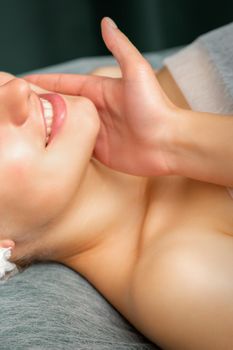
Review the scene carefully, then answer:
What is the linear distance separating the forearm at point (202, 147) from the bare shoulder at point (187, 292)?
0.35 ft

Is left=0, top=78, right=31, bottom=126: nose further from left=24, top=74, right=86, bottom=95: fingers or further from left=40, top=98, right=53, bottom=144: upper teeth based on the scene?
left=24, top=74, right=86, bottom=95: fingers

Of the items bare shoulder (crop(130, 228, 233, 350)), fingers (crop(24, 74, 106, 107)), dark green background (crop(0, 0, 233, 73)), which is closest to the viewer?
bare shoulder (crop(130, 228, 233, 350))

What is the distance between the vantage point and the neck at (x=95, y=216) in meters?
1.13

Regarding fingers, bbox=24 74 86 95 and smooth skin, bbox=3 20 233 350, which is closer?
smooth skin, bbox=3 20 233 350

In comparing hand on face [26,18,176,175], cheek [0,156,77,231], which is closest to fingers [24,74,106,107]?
hand on face [26,18,176,175]

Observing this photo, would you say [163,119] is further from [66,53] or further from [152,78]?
[66,53]

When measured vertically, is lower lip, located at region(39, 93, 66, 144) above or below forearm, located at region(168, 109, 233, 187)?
above

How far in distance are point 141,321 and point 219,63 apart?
530mm

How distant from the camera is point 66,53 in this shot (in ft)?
7.52

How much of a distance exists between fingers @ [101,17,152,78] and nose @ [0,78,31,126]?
185mm

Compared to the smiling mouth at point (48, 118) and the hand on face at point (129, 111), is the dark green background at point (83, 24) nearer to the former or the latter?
the hand on face at point (129, 111)

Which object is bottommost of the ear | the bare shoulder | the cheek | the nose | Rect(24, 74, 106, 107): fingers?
the bare shoulder

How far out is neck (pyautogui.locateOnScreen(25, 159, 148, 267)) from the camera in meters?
1.13

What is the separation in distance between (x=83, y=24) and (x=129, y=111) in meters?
1.22
